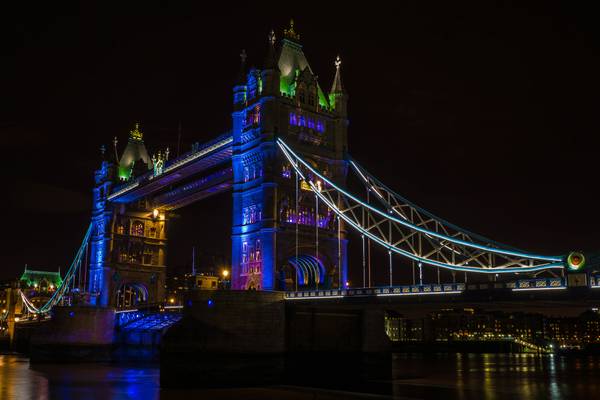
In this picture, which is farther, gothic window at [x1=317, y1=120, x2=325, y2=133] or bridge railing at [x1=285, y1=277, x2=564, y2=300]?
gothic window at [x1=317, y1=120, x2=325, y2=133]

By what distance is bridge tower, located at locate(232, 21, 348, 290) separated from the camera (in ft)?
164

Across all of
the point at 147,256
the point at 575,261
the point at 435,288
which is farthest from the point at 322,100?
the point at 147,256

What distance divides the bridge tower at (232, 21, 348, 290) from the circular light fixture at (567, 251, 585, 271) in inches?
870

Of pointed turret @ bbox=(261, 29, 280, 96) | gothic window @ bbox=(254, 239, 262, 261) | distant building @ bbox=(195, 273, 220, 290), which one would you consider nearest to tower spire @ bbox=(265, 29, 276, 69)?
pointed turret @ bbox=(261, 29, 280, 96)

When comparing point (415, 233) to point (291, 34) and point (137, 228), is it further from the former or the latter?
point (137, 228)

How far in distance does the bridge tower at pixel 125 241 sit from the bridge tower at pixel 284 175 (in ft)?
100

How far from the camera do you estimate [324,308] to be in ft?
140

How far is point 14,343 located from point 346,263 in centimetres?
6622

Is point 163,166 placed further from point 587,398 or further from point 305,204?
point 587,398

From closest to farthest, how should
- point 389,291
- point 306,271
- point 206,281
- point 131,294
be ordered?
1. point 389,291
2. point 306,271
3. point 206,281
4. point 131,294

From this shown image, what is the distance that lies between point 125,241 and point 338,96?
125ft

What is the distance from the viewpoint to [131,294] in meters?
88.2

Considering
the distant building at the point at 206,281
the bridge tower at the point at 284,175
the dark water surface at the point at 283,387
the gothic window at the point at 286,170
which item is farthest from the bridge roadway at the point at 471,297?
the distant building at the point at 206,281

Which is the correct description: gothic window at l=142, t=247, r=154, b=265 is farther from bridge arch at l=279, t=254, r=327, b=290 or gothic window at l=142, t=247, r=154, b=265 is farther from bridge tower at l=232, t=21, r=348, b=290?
bridge arch at l=279, t=254, r=327, b=290
